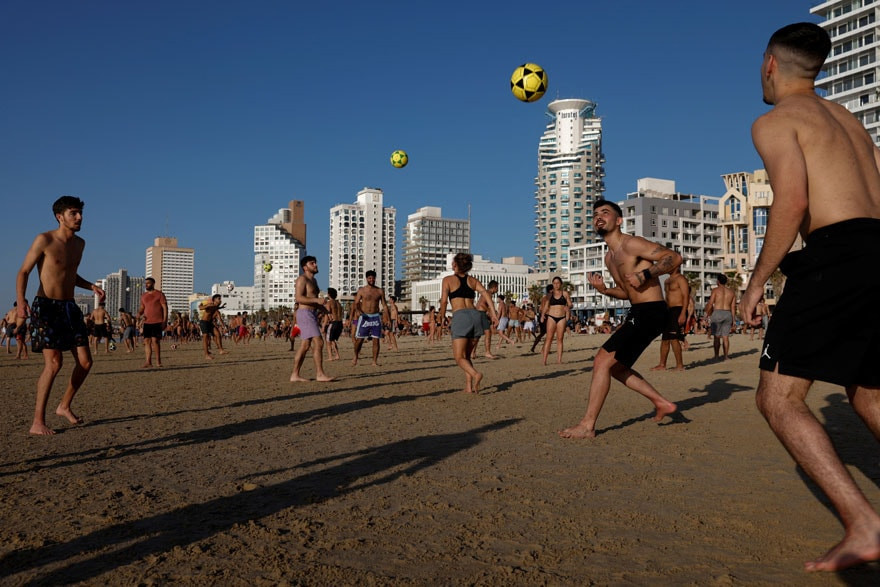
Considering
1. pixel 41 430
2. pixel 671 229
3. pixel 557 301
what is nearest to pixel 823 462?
pixel 41 430

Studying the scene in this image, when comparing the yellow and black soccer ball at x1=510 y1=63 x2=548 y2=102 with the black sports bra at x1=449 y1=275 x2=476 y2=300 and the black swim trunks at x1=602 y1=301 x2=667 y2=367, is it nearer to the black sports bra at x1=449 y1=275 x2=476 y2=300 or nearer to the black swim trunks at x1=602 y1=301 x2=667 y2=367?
the black sports bra at x1=449 y1=275 x2=476 y2=300

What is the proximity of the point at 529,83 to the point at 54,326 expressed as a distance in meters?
11.3

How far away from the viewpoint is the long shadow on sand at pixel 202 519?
107 inches

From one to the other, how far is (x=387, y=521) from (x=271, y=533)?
56 cm

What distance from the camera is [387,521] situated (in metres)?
3.36

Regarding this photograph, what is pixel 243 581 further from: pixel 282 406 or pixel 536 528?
pixel 282 406

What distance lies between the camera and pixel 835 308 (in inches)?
105

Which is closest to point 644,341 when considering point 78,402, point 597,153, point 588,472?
point 588,472

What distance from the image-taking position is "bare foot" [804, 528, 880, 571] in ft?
8.40

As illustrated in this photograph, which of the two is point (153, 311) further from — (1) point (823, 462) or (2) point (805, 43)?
(1) point (823, 462)

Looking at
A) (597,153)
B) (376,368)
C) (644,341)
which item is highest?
(597,153)

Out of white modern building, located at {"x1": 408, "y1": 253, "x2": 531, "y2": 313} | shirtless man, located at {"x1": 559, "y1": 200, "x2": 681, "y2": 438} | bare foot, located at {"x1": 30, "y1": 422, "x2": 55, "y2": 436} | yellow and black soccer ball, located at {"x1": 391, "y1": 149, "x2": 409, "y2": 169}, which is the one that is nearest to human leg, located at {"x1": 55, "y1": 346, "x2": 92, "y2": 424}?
bare foot, located at {"x1": 30, "y1": 422, "x2": 55, "y2": 436}

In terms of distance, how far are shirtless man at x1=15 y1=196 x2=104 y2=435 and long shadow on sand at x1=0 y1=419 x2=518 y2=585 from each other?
298 cm

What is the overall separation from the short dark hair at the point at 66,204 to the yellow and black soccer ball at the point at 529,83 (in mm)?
10408
